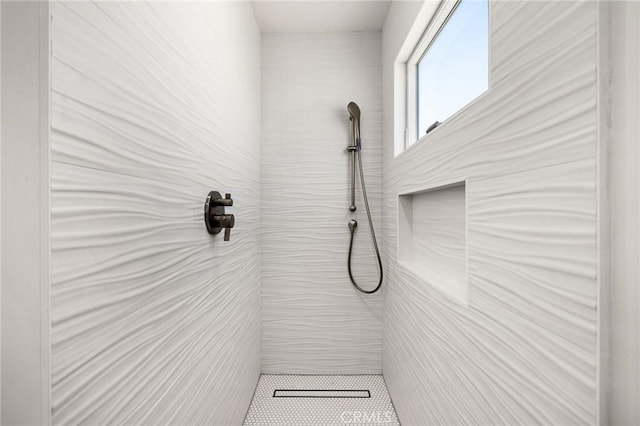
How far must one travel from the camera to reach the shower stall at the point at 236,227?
0.44 m

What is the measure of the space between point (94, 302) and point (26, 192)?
8.1 inches

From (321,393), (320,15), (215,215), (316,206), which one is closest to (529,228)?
(215,215)

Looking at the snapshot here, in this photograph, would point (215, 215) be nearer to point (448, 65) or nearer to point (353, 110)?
point (448, 65)

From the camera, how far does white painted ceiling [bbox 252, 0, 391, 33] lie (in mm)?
1750

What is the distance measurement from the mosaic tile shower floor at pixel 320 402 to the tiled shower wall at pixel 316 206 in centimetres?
9

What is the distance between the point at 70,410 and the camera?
19.3 inches

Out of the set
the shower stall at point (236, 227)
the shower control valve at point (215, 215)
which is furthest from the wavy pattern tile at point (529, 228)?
the shower control valve at point (215, 215)

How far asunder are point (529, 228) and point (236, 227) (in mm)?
1145

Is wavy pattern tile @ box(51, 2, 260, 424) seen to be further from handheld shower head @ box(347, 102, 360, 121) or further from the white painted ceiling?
handheld shower head @ box(347, 102, 360, 121)

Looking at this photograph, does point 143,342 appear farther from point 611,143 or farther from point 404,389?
point 404,389

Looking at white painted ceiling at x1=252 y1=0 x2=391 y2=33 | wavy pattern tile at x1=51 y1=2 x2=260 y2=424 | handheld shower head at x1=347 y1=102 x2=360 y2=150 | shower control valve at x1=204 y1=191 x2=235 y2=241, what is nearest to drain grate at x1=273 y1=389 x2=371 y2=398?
wavy pattern tile at x1=51 y1=2 x2=260 y2=424

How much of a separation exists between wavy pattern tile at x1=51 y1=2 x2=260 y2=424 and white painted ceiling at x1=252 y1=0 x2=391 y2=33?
2.05 feet

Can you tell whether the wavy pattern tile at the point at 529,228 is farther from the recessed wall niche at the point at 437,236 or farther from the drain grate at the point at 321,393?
the drain grate at the point at 321,393

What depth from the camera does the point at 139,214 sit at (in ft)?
2.22
